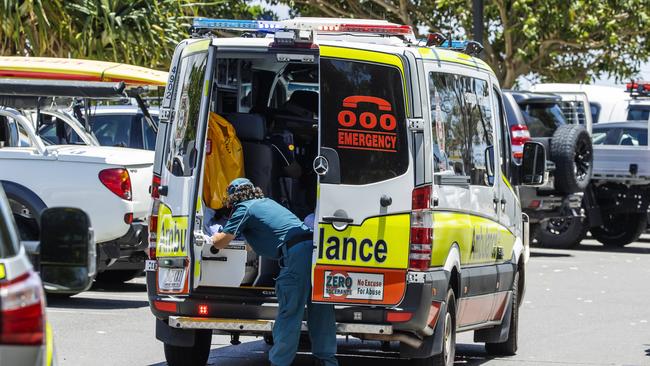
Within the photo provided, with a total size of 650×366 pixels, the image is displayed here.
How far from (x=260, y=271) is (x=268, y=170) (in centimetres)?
88

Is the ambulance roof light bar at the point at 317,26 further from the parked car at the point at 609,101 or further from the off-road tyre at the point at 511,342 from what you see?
the parked car at the point at 609,101

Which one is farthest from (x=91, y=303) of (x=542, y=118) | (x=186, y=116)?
(x=542, y=118)

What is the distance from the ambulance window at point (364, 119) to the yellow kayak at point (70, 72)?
6.48 m

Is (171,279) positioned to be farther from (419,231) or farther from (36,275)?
(36,275)

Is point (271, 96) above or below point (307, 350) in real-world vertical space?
above

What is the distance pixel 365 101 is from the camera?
902 centimetres

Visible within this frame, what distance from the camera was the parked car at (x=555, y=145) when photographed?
20.3 meters

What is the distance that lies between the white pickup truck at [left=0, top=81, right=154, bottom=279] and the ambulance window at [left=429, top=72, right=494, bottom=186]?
13.3 ft

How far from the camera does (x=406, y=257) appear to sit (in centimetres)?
892

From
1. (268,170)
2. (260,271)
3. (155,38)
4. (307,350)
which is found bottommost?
(307,350)

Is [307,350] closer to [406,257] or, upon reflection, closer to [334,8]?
[406,257]

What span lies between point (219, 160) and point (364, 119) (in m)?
1.41

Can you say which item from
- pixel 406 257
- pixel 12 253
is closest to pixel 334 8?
pixel 406 257

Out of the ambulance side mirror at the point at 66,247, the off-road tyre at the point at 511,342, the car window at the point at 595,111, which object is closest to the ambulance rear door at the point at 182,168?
the off-road tyre at the point at 511,342
